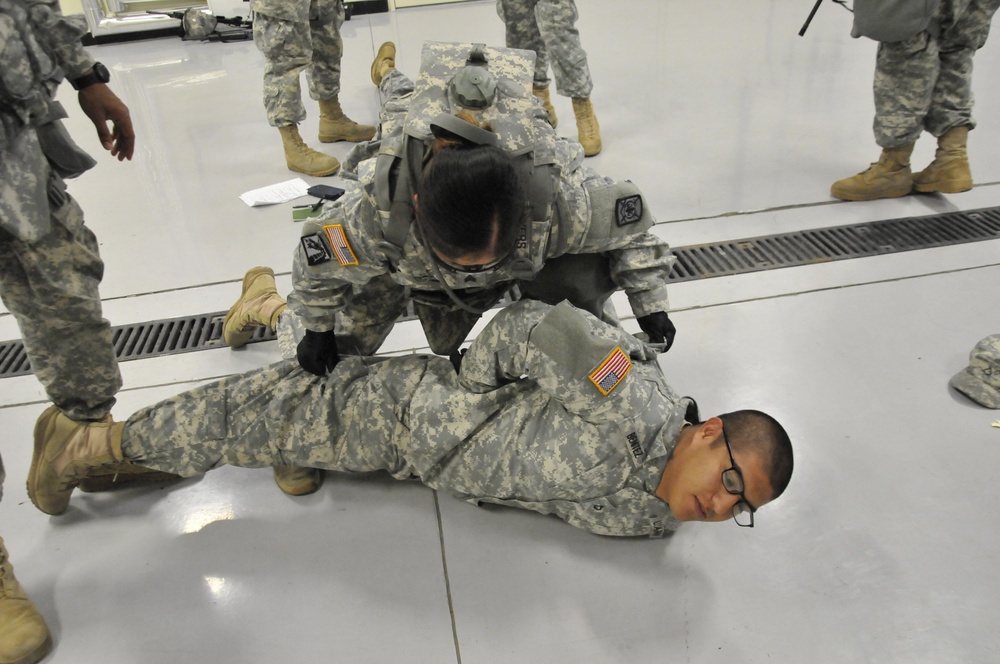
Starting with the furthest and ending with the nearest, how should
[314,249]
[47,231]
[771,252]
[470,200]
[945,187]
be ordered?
1. [945,187]
2. [771,252]
3. [314,249]
4. [47,231]
5. [470,200]

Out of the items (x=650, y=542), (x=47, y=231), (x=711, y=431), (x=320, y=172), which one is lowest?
(x=650, y=542)

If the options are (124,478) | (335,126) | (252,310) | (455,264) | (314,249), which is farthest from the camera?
(335,126)

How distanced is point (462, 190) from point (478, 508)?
2.68 feet

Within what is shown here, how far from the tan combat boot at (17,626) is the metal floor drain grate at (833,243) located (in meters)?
1.98

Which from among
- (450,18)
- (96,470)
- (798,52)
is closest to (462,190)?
(96,470)

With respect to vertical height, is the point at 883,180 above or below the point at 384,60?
below

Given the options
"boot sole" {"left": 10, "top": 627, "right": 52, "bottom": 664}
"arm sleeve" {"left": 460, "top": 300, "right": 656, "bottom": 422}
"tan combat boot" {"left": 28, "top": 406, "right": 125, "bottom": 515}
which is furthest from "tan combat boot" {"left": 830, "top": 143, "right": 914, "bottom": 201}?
"boot sole" {"left": 10, "top": 627, "right": 52, "bottom": 664}

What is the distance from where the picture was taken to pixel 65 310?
1565mm

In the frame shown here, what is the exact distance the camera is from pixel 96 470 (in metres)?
1.67

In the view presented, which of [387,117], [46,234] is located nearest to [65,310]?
[46,234]

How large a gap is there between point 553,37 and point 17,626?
9.04 feet

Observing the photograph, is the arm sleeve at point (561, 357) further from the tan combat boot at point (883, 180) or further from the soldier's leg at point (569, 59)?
the soldier's leg at point (569, 59)

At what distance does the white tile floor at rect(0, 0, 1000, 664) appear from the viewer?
145 cm

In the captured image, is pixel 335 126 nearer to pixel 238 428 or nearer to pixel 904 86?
pixel 238 428
